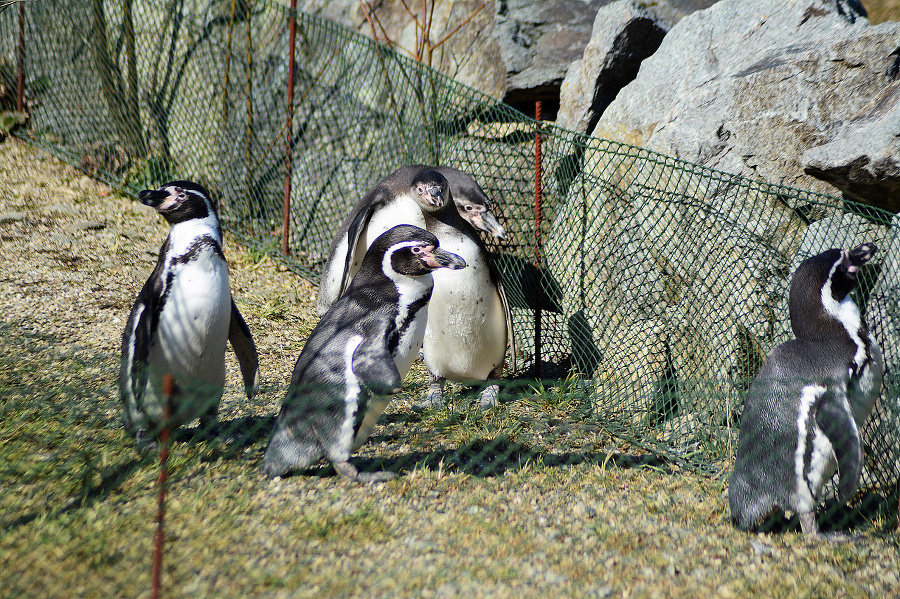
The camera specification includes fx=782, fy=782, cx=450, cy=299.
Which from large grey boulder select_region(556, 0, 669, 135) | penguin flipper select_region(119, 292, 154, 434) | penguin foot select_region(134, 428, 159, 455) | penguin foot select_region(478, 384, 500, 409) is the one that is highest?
large grey boulder select_region(556, 0, 669, 135)

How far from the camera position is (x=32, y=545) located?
207cm

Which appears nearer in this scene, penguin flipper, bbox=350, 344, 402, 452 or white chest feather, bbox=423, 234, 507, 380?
penguin flipper, bbox=350, 344, 402, 452

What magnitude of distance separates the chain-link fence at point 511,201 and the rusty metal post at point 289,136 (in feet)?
0.14

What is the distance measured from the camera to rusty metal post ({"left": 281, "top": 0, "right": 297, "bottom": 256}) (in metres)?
4.93

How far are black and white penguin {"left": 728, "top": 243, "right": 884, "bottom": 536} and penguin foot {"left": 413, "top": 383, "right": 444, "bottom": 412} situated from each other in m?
1.43

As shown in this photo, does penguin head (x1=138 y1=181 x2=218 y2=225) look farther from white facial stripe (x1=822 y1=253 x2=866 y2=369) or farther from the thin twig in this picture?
the thin twig

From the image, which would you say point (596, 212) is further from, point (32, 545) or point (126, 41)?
point (126, 41)

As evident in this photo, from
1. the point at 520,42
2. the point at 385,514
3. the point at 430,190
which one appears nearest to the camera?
the point at 385,514

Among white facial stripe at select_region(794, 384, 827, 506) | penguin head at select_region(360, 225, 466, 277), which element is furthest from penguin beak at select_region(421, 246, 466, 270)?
white facial stripe at select_region(794, 384, 827, 506)

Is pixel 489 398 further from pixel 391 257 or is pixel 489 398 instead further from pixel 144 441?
pixel 144 441

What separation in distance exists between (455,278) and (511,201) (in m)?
0.91

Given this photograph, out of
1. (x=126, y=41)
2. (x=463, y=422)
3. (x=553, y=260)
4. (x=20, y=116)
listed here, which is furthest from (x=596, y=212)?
(x=20, y=116)

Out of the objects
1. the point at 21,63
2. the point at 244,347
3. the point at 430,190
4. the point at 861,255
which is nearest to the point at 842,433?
the point at 861,255

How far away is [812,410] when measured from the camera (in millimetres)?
2564
